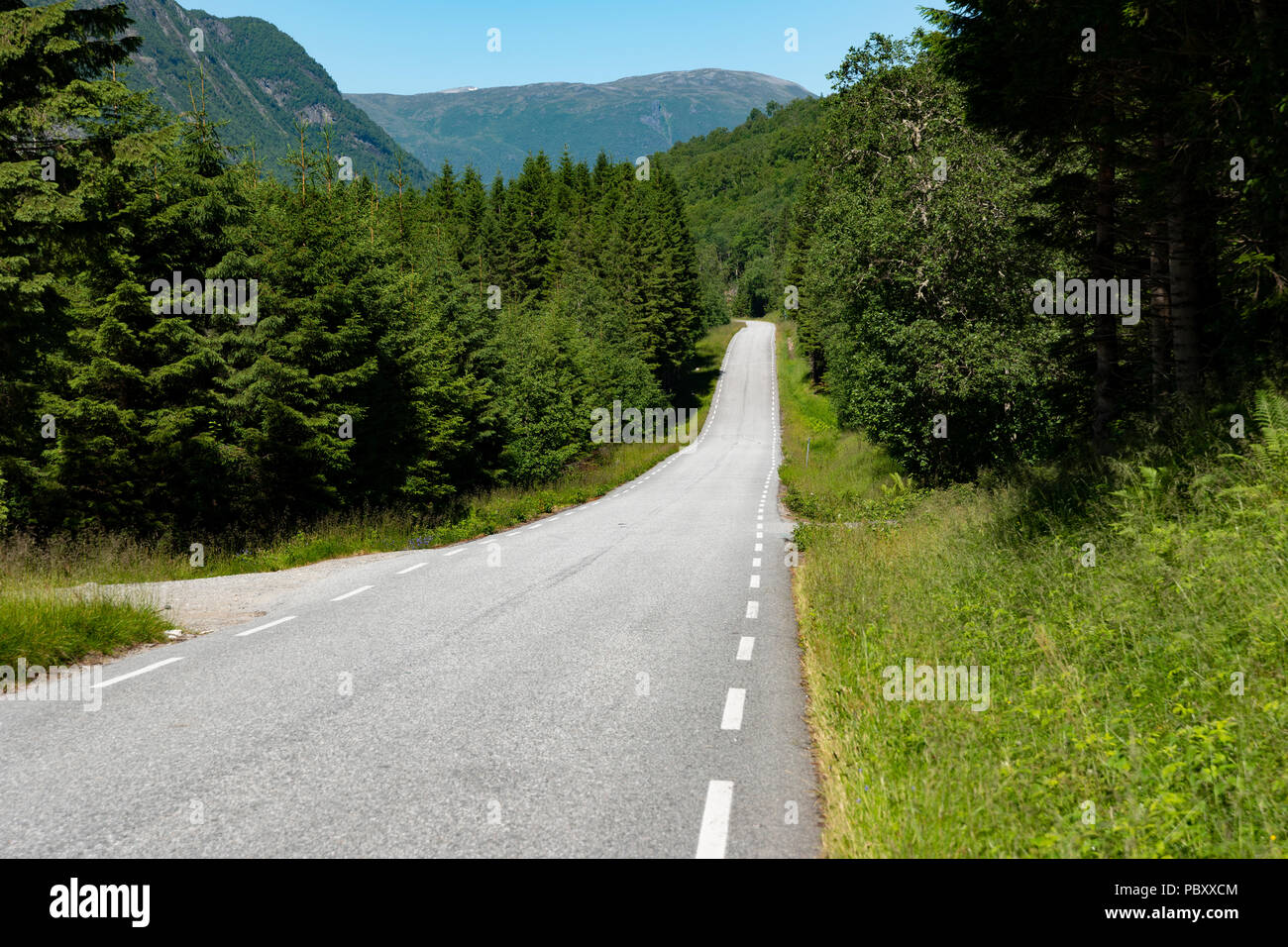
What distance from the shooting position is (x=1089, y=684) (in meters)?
4.57

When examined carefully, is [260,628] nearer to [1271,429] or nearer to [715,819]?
[715,819]

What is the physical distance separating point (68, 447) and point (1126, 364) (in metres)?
19.8

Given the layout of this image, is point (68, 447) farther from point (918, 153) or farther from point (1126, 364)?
point (918, 153)

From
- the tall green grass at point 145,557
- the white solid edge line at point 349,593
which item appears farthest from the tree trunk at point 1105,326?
the tall green grass at point 145,557

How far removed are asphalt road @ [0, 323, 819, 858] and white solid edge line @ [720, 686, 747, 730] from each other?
0.03 metres

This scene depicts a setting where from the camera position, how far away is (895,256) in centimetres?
1986

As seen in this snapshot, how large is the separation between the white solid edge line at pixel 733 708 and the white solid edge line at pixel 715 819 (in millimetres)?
968

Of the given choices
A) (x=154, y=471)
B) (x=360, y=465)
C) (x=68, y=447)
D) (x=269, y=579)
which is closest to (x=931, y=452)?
(x=360, y=465)

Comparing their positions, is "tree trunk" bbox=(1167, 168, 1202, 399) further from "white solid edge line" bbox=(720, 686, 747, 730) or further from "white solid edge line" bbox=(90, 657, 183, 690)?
"white solid edge line" bbox=(90, 657, 183, 690)

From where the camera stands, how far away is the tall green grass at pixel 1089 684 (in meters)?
3.33

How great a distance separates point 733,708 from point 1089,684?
243 cm

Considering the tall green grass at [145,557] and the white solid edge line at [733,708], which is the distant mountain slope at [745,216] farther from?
the white solid edge line at [733,708]

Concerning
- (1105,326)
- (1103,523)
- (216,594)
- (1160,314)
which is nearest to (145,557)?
(216,594)

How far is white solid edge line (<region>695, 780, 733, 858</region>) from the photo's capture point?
3.58 meters
